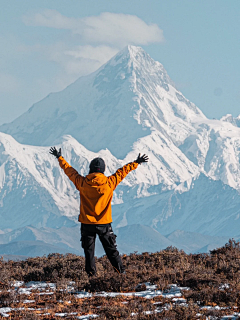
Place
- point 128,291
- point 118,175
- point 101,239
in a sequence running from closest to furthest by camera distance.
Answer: point 128,291 → point 101,239 → point 118,175

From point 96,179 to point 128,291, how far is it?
2.45 m

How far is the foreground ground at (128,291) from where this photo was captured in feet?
33.9

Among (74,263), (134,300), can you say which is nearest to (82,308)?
(134,300)

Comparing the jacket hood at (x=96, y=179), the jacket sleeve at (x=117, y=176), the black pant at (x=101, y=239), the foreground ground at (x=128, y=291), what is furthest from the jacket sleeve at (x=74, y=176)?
the foreground ground at (x=128, y=291)

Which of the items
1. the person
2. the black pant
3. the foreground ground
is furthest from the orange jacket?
the foreground ground

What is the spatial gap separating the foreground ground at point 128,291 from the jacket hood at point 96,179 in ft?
6.64

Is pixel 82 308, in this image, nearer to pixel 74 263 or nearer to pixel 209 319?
pixel 209 319

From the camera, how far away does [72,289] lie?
12547mm

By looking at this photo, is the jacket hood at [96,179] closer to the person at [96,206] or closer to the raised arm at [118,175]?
the person at [96,206]

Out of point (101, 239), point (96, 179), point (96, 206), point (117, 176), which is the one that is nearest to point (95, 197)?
point (96, 206)

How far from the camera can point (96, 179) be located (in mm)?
12820

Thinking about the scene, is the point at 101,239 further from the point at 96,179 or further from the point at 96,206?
the point at 96,179

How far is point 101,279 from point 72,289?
0.65m

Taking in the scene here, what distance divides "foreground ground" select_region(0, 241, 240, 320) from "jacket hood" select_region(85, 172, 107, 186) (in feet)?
6.64
